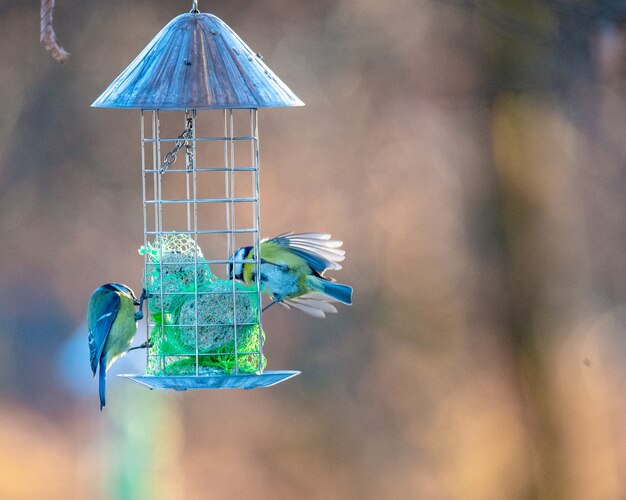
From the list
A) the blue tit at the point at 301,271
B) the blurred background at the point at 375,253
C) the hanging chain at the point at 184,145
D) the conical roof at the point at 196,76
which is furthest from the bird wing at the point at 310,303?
the blurred background at the point at 375,253

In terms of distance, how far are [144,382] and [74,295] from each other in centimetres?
623

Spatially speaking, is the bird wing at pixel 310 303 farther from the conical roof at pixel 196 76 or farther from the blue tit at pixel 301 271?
the conical roof at pixel 196 76

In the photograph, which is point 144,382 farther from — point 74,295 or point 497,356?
point 497,356

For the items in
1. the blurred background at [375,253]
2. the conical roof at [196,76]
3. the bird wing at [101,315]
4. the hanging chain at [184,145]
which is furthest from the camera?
the blurred background at [375,253]

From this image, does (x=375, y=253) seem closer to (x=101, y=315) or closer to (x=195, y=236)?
(x=101, y=315)

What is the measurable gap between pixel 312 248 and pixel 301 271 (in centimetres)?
15

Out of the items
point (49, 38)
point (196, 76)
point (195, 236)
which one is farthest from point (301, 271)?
point (49, 38)

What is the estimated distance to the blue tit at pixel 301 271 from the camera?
595 centimetres

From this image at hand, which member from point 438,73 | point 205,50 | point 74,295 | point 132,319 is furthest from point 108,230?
point 205,50

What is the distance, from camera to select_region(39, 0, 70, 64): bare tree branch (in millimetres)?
4098

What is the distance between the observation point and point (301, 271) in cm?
602

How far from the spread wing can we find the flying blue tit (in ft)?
2.81

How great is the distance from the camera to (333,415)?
11.9 m

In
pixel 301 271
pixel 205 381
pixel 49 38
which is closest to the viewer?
pixel 49 38
